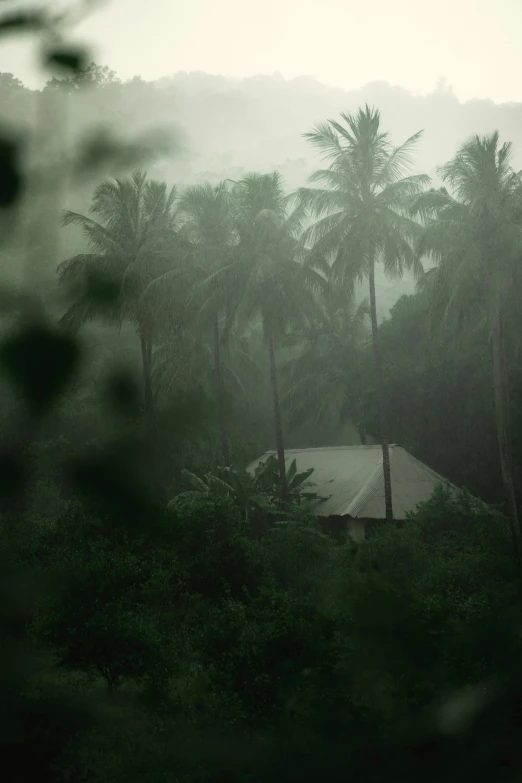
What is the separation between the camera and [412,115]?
5217 inches

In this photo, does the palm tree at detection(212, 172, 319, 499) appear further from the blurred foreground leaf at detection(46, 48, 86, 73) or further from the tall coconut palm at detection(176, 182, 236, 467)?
the blurred foreground leaf at detection(46, 48, 86, 73)

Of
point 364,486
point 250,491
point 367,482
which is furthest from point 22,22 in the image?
point 367,482

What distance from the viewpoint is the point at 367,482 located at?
21.2 meters

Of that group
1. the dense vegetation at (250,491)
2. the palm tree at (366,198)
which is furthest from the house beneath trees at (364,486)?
A: the palm tree at (366,198)

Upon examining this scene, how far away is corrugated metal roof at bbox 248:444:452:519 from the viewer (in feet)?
66.4

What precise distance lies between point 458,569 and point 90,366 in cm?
1268

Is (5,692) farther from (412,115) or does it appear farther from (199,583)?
(412,115)

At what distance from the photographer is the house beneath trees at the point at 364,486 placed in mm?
20125

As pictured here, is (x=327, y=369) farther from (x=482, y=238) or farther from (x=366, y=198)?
(x=482, y=238)

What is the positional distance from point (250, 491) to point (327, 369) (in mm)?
12105

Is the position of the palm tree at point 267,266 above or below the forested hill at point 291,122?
below

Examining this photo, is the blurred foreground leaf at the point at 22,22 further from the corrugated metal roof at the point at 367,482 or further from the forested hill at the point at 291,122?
the forested hill at the point at 291,122

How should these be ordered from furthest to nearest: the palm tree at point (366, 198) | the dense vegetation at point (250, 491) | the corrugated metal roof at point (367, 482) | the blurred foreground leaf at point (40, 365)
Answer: the corrugated metal roof at point (367, 482)
the palm tree at point (366, 198)
the dense vegetation at point (250, 491)
the blurred foreground leaf at point (40, 365)

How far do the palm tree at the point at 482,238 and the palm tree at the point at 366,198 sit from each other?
2.21 ft
